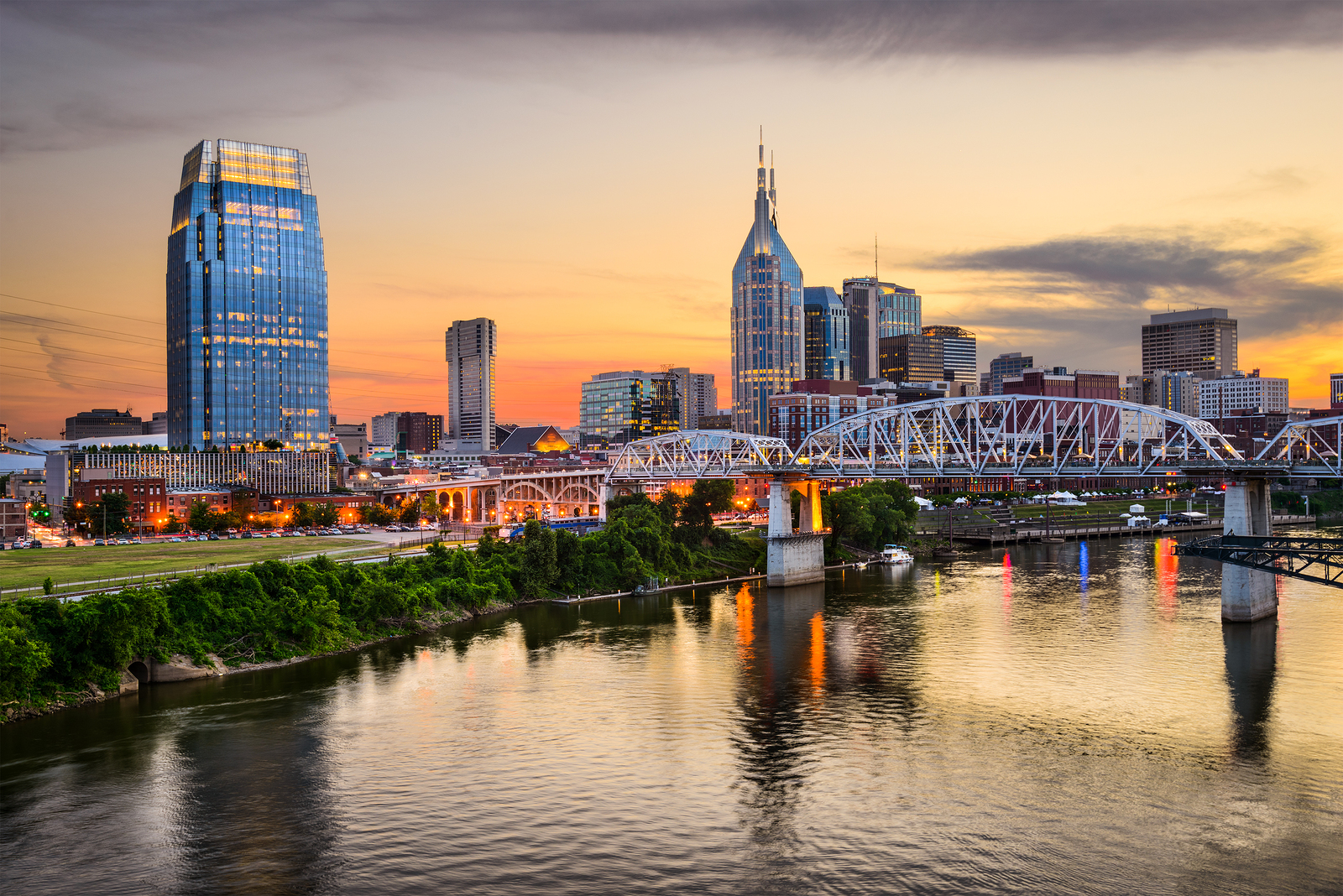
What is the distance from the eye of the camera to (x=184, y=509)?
150 meters

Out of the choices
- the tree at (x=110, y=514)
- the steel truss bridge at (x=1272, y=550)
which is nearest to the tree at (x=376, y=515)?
the tree at (x=110, y=514)

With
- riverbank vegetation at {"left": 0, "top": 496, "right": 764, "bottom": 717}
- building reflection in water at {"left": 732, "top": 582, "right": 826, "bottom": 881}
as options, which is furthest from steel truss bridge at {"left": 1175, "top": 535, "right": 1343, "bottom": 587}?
riverbank vegetation at {"left": 0, "top": 496, "right": 764, "bottom": 717}

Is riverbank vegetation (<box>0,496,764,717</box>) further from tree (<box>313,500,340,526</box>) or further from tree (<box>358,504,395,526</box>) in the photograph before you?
tree (<box>358,504,395,526</box>)

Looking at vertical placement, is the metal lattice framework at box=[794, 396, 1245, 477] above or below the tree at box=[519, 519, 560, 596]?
above

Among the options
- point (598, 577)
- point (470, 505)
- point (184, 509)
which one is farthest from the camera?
point (470, 505)

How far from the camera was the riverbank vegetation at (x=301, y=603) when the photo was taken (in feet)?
168

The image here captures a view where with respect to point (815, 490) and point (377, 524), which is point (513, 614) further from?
point (377, 524)

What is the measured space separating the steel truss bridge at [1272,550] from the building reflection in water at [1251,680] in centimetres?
523

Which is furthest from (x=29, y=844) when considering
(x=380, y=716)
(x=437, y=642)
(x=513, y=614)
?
(x=513, y=614)

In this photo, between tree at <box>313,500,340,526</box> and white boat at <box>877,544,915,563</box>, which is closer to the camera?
white boat at <box>877,544,915,563</box>

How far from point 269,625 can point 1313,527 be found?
15350cm

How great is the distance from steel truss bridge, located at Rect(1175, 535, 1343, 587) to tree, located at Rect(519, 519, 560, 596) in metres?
50.4

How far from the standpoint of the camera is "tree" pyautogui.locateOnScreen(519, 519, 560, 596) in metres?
86.7

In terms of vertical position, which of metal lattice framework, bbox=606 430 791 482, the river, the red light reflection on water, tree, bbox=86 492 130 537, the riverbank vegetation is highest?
metal lattice framework, bbox=606 430 791 482
